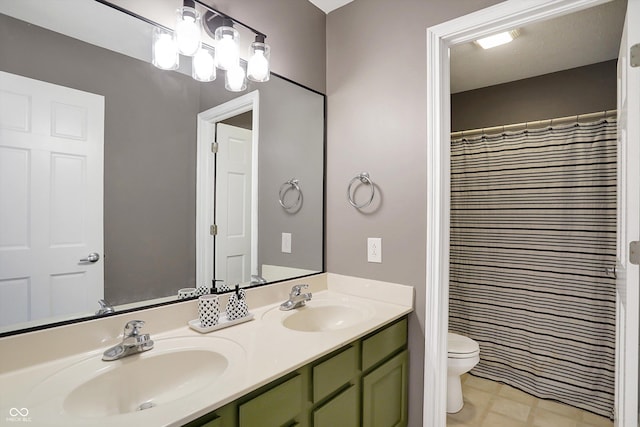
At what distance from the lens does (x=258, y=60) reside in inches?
58.0

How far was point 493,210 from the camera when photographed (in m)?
2.62

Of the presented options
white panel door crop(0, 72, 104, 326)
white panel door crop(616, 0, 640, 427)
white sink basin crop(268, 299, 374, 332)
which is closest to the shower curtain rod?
white panel door crop(616, 0, 640, 427)

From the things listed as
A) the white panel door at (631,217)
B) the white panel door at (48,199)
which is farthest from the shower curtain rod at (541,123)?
the white panel door at (48,199)

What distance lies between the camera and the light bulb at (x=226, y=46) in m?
1.34

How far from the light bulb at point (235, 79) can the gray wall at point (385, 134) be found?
1.97 feet

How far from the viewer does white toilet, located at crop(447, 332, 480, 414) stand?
6.87 feet

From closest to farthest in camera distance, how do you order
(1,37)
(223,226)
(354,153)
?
(1,37), (223,226), (354,153)

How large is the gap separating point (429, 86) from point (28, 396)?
1.74 metres

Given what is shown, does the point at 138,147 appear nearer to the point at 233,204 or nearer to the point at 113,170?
the point at 113,170

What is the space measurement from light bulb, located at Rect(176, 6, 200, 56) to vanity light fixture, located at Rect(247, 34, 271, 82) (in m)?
0.27

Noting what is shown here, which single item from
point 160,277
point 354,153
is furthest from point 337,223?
point 160,277

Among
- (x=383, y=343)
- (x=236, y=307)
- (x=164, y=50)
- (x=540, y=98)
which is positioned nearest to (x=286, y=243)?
(x=236, y=307)

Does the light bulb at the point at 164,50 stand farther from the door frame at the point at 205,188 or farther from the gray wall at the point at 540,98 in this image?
the gray wall at the point at 540,98

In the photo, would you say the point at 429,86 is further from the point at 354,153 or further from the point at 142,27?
the point at 142,27
